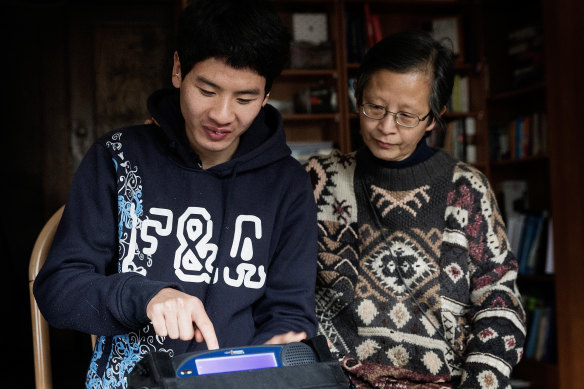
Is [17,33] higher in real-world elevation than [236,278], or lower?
higher

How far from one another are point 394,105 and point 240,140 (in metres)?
0.37

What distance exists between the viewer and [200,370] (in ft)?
2.46

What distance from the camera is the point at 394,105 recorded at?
55.5 inches

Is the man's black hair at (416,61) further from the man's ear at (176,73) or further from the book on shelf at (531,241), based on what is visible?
the book on shelf at (531,241)

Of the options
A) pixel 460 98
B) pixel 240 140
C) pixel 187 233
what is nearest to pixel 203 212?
pixel 187 233

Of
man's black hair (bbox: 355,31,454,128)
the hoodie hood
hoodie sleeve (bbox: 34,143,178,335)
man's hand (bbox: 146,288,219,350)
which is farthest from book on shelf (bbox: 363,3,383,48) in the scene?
man's hand (bbox: 146,288,219,350)

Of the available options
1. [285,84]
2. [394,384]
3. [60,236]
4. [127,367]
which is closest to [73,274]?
[60,236]

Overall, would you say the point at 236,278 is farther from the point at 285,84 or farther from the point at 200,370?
the point at 285,84

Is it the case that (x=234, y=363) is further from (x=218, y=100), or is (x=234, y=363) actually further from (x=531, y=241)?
(x=531, y=241)

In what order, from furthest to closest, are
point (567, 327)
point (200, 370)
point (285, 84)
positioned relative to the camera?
point (285, 84)
point (567, 327)
point (200, 370)

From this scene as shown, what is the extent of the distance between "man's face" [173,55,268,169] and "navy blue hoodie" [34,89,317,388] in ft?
0.26

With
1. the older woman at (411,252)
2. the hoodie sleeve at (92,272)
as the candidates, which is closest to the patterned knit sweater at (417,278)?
the older woman at (411,252)

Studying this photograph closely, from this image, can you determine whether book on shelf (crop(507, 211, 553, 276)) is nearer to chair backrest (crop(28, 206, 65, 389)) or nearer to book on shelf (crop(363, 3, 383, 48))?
book on shelf (crop(363, 3, 383, 48))

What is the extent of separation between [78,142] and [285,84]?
1.49m
